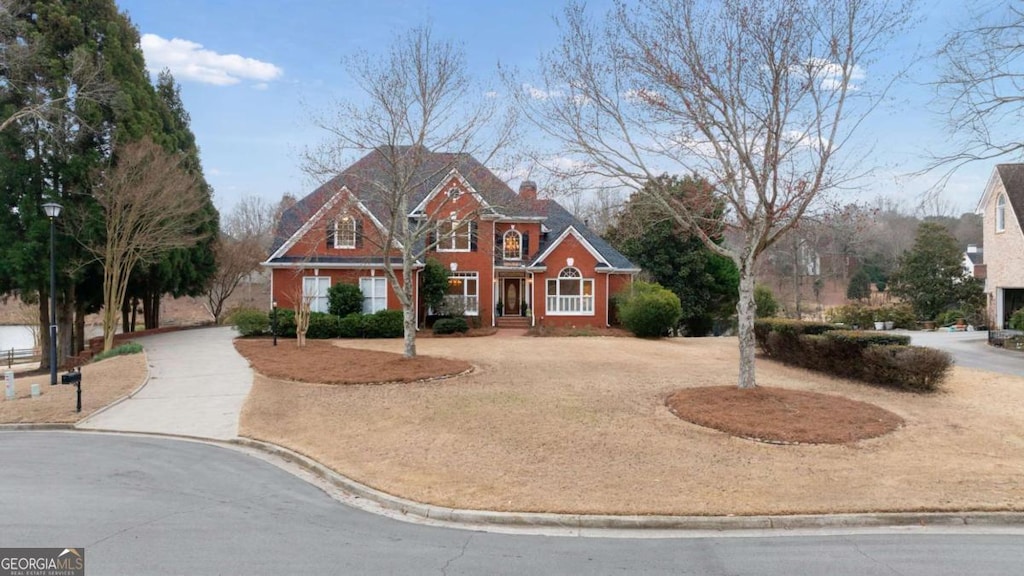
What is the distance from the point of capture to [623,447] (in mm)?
8562

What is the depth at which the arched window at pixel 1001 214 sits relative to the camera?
91.0 feet

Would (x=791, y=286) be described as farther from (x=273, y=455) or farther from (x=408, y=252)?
(x=273, y=455)

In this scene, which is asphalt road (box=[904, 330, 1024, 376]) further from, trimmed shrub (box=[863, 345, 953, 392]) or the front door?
the front door

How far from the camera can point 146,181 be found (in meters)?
21.1

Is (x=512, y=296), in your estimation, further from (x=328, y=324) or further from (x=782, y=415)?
(x=782, y=415)

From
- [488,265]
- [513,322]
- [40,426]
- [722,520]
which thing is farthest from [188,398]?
[513,322]

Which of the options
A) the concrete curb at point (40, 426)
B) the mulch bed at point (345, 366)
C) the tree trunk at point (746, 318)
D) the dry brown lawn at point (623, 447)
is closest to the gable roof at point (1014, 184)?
the dry brown lawn at point (623, 447)

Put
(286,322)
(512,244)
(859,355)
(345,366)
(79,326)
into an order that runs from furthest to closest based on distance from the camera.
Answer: (512,244) < (79,326) < (286,322) < (345,366) < (859,355)

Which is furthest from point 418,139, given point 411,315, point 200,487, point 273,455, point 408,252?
point 200,487

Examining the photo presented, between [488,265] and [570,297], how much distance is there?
4373 millimetres

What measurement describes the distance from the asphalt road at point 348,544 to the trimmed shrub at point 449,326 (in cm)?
1752

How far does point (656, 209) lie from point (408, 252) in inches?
279

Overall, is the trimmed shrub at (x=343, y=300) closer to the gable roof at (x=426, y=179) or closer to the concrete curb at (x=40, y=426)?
the gable roof at (x=426, y=179)

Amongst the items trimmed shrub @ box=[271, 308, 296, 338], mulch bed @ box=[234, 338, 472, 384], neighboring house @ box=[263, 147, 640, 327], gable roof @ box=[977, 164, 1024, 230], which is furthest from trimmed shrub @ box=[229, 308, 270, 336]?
gable roof @ box=[977, 164, 1024, 230]
